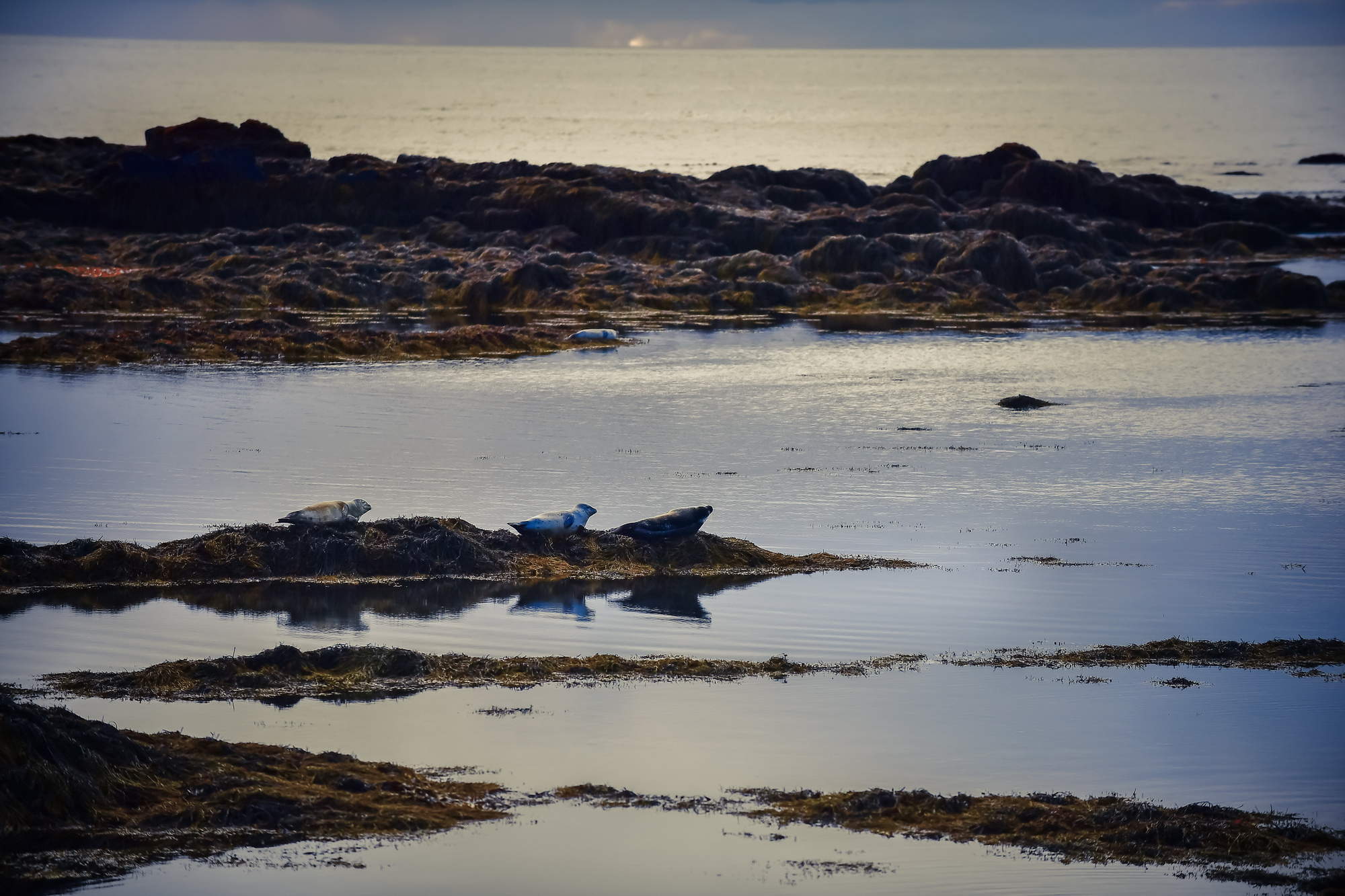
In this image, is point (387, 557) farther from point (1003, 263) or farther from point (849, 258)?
point (1003, 263)

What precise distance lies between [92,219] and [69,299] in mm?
18721

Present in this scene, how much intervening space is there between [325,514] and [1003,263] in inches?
1398

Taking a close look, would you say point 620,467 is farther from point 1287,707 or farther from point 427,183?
point 427,183

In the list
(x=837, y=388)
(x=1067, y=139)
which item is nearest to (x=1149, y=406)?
(x=837, y=388)

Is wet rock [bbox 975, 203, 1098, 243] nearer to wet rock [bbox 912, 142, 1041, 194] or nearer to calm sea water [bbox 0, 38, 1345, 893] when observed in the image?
wet rock [bbox 912, 142, 1041, 194]

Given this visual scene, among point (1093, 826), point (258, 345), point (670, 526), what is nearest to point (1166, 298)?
point (258, 345)

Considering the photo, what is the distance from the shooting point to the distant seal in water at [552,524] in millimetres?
15617

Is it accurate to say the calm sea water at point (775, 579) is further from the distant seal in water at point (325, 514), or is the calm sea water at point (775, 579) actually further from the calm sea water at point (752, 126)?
the calm sea water at point (752, 126)

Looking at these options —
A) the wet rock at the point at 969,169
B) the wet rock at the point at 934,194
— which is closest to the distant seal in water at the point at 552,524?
the wet rock at the point at 934,194

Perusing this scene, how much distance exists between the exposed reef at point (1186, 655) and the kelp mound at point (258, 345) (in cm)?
2250

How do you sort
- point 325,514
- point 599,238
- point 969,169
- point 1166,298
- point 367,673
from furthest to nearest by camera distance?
point 969,169 < point 599,238 < point 1166,298 < point 325,514 < point 367,673

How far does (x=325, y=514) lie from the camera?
603 inches

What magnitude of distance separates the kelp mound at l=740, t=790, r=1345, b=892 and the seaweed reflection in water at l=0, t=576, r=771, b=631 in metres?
4.61

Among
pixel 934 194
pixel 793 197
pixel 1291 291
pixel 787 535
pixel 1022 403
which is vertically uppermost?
pixel 934 194
